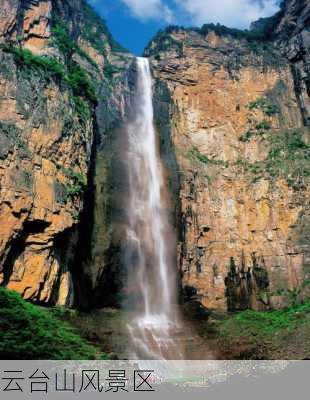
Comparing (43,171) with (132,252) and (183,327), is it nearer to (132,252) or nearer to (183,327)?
(132,252)

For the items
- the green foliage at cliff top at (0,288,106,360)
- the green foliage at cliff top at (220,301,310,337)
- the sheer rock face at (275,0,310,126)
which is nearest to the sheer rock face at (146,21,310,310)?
the sheer rock face at (275,0,310,126)

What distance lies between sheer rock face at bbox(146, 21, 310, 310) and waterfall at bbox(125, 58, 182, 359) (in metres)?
0.95

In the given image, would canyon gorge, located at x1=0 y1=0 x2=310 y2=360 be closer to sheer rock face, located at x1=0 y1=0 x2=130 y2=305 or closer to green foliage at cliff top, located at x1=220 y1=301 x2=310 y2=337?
sheer rock face, located at x1=0 y1=0 x2=130 y2=305

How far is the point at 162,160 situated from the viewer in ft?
85.6

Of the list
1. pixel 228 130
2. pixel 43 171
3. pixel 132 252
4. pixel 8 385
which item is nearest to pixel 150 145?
pixel 228 130

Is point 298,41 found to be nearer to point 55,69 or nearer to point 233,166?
point 233,166

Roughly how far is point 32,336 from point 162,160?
1590 centimetres

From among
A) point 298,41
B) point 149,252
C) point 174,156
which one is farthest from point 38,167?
point 298,41

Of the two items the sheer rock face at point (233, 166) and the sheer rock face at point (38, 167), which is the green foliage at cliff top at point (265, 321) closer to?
the sheer rock face at point (233, 166)

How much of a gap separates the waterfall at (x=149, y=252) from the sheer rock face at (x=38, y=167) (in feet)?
8.78

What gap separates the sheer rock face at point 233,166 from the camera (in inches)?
923

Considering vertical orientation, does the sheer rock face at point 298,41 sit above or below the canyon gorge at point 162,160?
above

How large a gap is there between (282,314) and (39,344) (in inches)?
525

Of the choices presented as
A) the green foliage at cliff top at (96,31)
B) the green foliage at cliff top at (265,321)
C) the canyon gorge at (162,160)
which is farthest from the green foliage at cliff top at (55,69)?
the green foliage at cliff top at (265,321)
